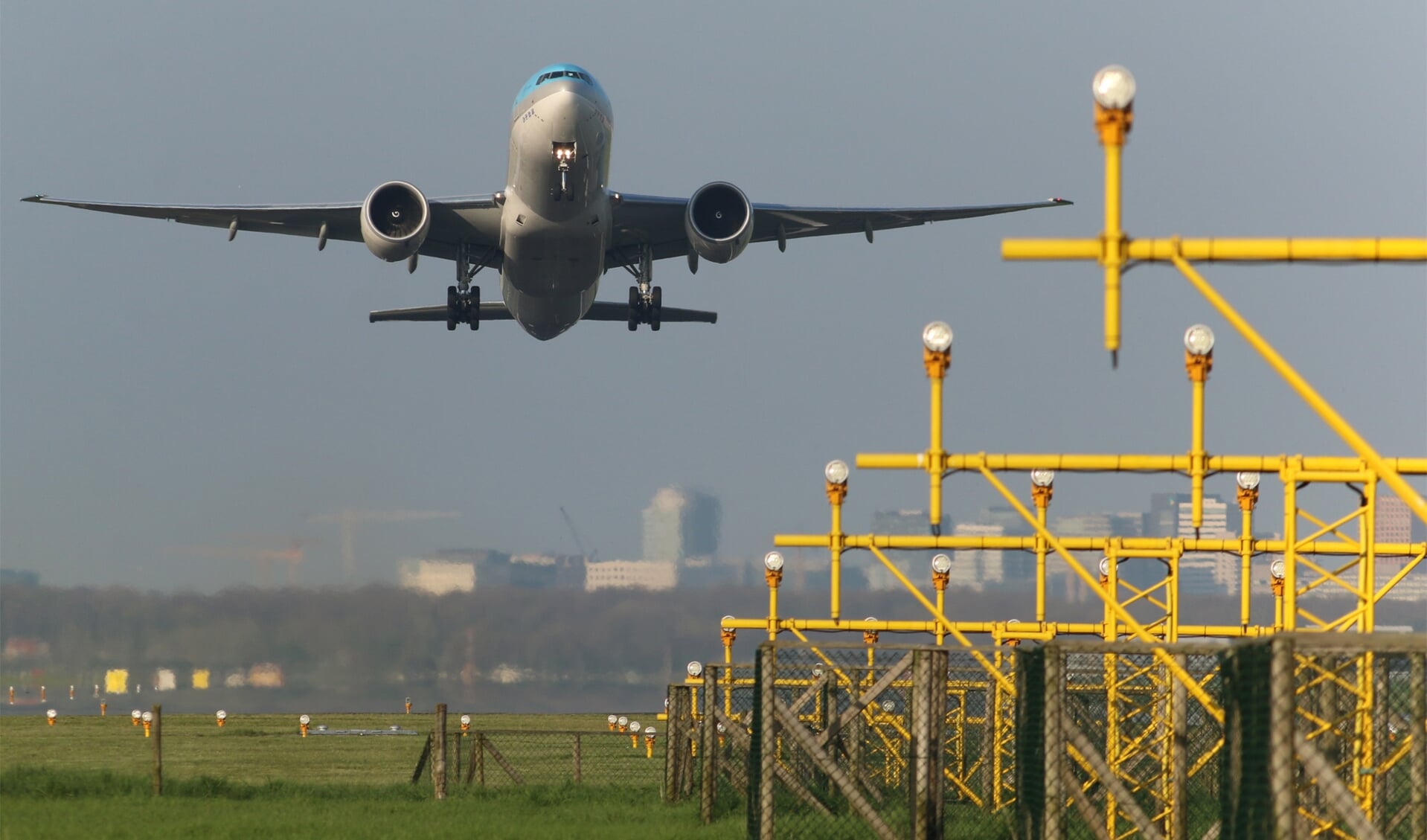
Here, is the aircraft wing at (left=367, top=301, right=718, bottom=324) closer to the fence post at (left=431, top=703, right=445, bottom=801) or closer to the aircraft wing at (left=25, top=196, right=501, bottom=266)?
the aircraft wing at (left=25, top=196, right=501, bottom=266)

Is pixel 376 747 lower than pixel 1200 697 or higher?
lower

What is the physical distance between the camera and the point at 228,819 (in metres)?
22.1

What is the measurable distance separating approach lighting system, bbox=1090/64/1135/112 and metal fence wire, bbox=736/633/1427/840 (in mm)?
2942

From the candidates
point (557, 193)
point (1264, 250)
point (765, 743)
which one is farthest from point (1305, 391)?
point (557, 193)

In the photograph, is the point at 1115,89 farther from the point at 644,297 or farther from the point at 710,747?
the point at 644,297

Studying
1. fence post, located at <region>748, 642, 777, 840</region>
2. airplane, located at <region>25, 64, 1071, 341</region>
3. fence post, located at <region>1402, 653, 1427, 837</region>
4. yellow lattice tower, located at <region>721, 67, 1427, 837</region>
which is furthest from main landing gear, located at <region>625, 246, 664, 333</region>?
fence post, located at <region>1402, 653, 1427, 837</region>

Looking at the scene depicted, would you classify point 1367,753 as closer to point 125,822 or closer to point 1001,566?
point 125,822

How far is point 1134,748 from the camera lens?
19.1 meters

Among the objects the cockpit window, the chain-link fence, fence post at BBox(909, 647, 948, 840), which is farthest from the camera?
the cockpit window

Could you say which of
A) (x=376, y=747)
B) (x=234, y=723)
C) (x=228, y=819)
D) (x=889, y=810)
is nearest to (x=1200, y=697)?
(x=889, y=810)

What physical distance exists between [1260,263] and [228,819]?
1635 cm

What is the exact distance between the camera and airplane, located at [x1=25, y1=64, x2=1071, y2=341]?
37281 mm

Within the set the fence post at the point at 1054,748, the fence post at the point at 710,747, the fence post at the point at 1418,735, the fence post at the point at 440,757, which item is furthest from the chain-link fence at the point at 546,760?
the fence post at the point at 1418,735

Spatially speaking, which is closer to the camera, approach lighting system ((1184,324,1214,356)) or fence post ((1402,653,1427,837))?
fence post ((1402,653,1427,837))
